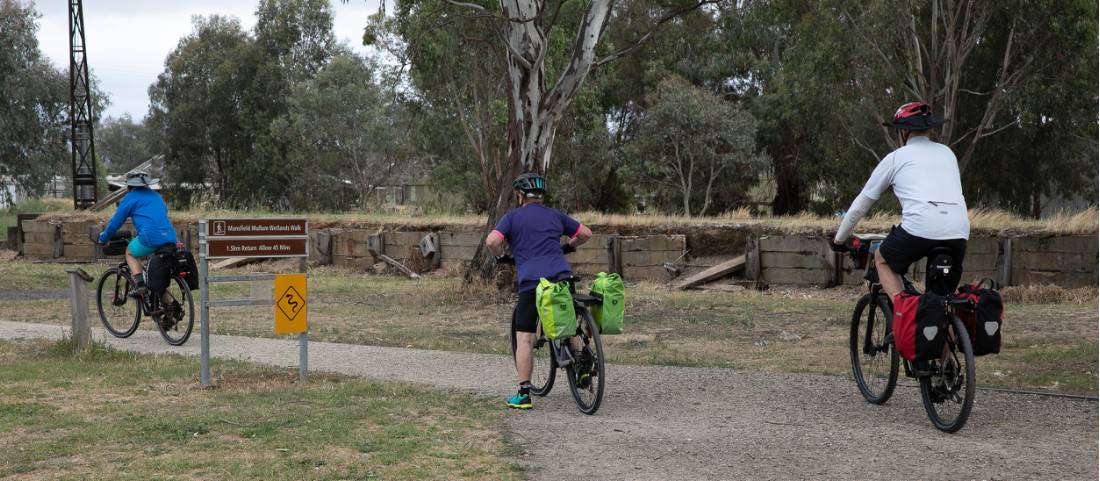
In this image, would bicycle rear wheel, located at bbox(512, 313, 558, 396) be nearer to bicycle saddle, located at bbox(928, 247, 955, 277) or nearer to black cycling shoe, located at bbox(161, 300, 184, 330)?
bicycle saddle, located at bbox(928, 247, 955, 277)

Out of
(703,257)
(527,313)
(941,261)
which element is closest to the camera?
(941,261)

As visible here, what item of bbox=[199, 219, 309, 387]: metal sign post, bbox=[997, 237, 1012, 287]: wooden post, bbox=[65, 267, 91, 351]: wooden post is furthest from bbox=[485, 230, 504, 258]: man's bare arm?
bbox=[997, 237, 1012, 287]: wooden post

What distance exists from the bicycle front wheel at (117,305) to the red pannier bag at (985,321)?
8.45 m

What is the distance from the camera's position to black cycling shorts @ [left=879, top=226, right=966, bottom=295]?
658cm

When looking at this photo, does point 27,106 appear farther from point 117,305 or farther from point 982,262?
point 982,262

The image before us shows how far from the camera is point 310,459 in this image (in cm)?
605

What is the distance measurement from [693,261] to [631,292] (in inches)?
97.2

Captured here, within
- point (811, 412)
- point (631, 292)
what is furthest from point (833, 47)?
point (811, 412)

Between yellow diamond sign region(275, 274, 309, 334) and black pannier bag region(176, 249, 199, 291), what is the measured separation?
3.45 meters

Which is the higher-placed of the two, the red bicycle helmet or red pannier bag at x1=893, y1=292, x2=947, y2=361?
the red bicycle helmet

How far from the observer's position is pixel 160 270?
11602mm

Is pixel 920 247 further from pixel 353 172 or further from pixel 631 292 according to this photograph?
pixel 353 172

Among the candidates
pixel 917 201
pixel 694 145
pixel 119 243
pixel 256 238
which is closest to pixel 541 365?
pixel 256 238

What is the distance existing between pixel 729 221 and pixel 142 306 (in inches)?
471
